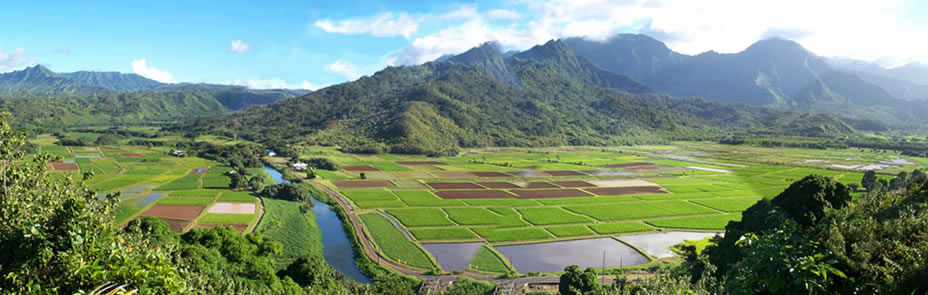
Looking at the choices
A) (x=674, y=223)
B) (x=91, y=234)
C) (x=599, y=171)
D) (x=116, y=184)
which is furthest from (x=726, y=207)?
(x=116, y=184)

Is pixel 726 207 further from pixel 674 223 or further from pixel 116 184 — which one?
pixel 116 184

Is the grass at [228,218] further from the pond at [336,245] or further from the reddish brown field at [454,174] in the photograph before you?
the reddish brown field at [454,174]

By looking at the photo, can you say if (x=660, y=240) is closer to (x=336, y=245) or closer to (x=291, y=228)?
(x=336, y=245)

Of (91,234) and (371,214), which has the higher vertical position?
(91,234)

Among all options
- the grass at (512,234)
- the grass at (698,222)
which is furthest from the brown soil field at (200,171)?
the grass at (698,222)

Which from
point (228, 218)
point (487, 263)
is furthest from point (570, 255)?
point (228, 218)

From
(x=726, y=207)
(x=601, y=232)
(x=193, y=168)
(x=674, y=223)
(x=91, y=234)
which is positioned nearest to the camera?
(x=91, y=234)
